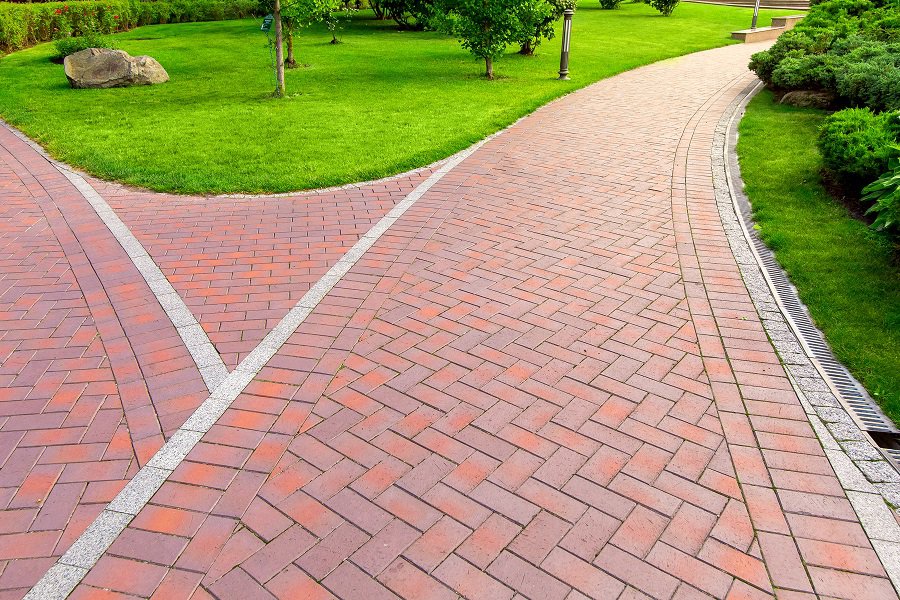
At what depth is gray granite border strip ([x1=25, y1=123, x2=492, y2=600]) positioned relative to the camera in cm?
300

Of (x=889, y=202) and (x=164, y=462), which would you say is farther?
(x=889, y=202)

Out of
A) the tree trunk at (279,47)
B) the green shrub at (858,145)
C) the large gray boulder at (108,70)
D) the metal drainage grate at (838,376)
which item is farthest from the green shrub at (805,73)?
the large gray boulder at (108,70)

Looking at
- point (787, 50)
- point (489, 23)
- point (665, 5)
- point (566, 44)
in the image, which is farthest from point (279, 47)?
point (665, 5)

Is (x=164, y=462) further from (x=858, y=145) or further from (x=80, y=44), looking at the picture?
(x=80, y=44)

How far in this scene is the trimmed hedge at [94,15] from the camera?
2122 centimetres

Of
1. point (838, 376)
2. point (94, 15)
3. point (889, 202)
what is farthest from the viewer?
point (94, 15)

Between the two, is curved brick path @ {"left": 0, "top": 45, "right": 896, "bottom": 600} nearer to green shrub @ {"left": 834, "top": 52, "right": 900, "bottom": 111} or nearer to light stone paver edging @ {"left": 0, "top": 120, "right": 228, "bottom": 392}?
light stone paver edging @ {"left": 0, "top": 120, "right": 228, "bottom": 392}

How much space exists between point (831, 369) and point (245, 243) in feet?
16.1

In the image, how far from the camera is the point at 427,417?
404cm

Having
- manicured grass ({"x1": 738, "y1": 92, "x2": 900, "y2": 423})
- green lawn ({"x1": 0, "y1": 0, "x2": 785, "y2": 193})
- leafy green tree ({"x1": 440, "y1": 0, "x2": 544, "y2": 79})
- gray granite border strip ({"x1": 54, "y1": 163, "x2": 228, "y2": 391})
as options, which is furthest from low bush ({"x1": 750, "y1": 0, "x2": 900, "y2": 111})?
gray granite border strip ({"x1": 54, "y1": 163, "x2": 228, "y2": 391})

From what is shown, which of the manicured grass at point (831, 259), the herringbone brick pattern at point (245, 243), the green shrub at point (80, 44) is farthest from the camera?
the green shrub at point (80, 44)

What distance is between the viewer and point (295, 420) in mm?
4008

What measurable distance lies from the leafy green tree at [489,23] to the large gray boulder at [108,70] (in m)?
6.64

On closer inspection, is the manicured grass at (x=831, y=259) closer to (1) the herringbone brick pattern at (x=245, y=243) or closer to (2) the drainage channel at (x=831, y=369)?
(2) the drainage channel at (x=831, y=369)
